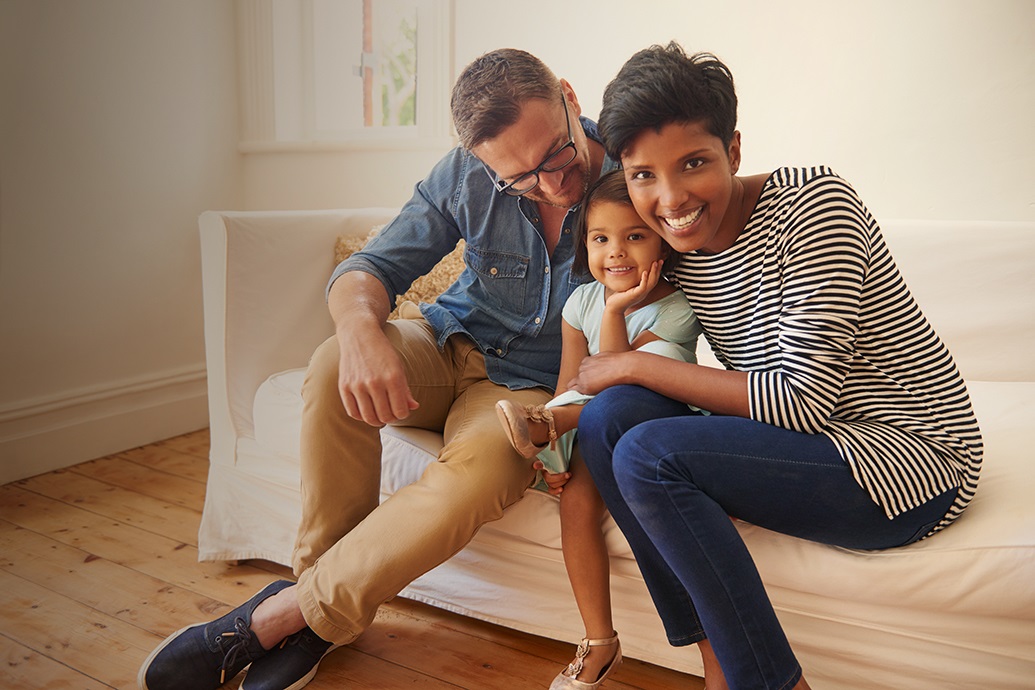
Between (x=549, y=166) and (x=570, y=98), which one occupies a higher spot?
(x=570, y=98)

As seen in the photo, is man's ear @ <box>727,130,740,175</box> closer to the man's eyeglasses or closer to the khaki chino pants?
the man's eyeglasses

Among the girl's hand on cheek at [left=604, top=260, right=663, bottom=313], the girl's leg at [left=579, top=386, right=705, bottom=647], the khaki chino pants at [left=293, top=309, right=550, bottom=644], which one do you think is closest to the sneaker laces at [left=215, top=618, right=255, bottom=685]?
the khaki chino pants at [left=293, top=309, right=550, bottom=644]

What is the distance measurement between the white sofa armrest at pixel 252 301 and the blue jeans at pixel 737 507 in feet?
3.23

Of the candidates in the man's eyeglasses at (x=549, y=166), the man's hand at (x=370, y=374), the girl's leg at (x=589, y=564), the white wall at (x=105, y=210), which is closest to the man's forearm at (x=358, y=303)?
the man's hand at (x=370, y=374)

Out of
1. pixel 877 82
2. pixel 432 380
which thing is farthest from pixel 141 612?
pixel 877 82

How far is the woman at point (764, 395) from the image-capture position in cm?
106

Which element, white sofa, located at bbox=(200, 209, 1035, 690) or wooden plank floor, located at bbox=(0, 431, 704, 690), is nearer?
white sofa, located at bbox=(200, 209, 1035, 690)

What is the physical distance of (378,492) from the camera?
1.44 m

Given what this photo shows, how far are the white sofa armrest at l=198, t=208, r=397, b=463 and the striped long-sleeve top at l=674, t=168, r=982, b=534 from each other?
3.43 feet

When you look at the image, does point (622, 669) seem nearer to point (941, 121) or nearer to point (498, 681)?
point (498, 681)

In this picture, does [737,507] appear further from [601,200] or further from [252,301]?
[252,301]

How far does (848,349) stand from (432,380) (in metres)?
0.72

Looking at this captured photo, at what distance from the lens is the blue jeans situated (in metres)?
1.05

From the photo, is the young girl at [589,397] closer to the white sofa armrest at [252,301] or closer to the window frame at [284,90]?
the white sofa armrest at [252,301]
